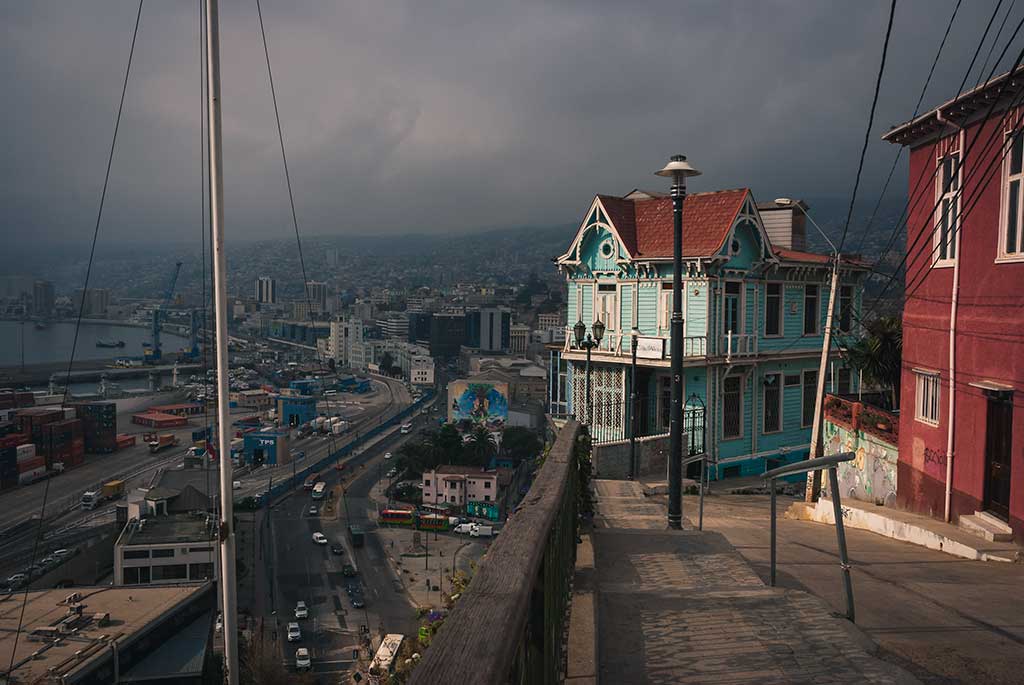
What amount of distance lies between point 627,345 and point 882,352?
5692mm

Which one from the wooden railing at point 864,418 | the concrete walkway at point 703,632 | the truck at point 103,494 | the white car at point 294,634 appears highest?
the concrete walkway at point 703,632

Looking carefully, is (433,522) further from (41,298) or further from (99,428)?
(41,298)

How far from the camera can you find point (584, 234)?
19.7 meters

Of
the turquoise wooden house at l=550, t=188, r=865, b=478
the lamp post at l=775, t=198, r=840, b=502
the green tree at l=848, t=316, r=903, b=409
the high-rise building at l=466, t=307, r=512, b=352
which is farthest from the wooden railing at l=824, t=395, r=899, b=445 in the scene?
the high-rise building at l=466, t=307, r=512, b=352

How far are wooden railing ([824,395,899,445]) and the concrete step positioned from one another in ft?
9.73

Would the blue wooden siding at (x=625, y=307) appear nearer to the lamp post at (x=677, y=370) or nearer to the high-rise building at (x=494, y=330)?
the lamp post at (x=677, y=370)

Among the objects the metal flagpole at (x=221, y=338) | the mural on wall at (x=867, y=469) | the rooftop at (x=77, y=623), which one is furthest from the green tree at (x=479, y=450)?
the metal flagpole at (x=221, y=338)

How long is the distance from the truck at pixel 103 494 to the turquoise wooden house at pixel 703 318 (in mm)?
55251

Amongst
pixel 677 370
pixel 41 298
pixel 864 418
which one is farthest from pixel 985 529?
pixel 41 298

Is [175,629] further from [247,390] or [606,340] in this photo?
[247,390]

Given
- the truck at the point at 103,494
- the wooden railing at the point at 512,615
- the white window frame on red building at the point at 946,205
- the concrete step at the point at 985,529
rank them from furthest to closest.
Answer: the truck at the point at 103,494 → the white window frame on red building at the point at 946,205 → the concrete step at the point at 985,529 → the wooden railing at the point at 512,615

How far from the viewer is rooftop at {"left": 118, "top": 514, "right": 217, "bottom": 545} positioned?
1852 inches

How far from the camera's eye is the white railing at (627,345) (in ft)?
59.5

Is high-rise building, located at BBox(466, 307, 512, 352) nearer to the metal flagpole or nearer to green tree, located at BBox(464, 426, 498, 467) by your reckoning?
green tree, located at BBox(464, 426, 498, 467)
